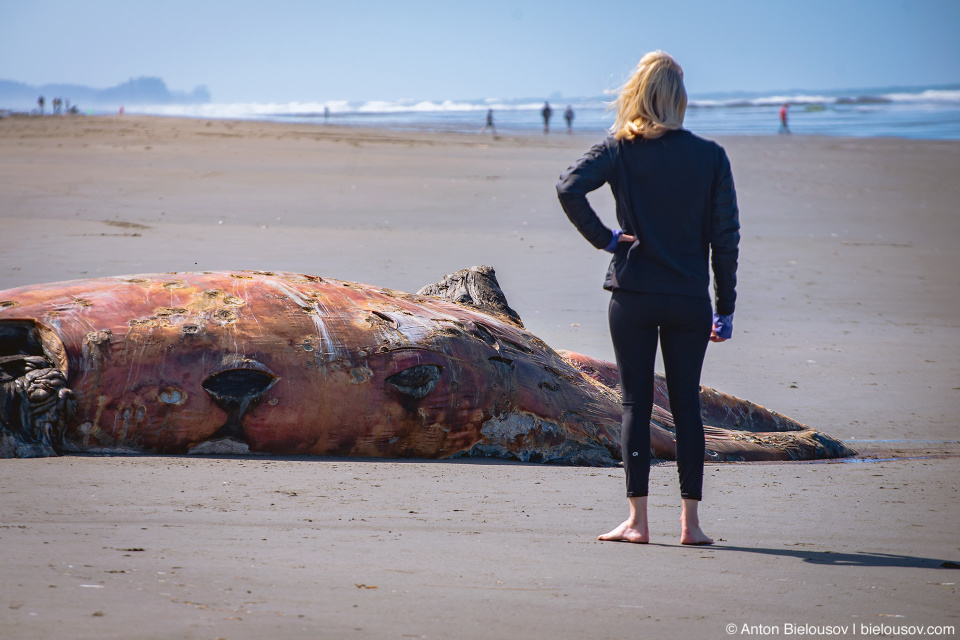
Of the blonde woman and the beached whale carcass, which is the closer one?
the blonde woman

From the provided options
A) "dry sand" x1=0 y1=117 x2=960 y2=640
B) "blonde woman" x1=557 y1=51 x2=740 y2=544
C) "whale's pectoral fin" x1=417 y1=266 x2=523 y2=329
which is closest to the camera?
"dry sand" x1=0 y1=117 x2=960 y2=640

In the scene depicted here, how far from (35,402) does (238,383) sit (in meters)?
0.87

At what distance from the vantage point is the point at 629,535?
321 centimetres

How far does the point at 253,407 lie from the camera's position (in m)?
4.04

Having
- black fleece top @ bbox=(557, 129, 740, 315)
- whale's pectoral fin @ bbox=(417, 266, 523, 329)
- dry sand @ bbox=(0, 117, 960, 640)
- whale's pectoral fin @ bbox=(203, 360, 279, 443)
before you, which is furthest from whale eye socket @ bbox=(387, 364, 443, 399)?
black fleece top @ bbox=(557, 129, 740, 315)

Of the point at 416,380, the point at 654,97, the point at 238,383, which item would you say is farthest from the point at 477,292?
the point at 654,97

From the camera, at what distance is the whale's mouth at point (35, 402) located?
3801 millimetres

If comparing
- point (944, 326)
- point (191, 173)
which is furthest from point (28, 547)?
point (191, 173)

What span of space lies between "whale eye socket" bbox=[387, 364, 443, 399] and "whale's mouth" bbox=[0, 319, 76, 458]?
149 cm

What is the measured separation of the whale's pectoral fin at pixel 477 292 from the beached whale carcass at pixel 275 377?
1.95 feet

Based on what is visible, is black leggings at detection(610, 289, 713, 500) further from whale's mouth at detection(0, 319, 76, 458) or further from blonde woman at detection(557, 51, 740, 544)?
whale's mouth at detection(0, 319, 76, 458)

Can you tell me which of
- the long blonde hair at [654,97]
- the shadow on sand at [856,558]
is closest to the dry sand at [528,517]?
the shadow on sand at [856,558]

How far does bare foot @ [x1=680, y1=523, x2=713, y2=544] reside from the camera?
3.22 meters

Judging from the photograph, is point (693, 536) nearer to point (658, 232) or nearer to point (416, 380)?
point (658, 232)
